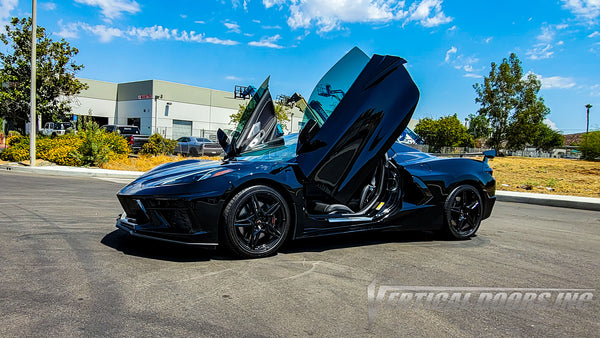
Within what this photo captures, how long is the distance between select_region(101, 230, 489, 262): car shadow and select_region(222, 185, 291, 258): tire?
→ 0.19m

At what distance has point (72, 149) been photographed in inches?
682

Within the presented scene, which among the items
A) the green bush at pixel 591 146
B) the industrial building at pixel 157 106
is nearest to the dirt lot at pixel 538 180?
the green bush at pixel 591 146

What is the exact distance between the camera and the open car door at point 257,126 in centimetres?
475

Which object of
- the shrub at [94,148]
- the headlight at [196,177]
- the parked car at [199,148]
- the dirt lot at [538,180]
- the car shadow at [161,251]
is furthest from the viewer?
the parked car at [199,148]

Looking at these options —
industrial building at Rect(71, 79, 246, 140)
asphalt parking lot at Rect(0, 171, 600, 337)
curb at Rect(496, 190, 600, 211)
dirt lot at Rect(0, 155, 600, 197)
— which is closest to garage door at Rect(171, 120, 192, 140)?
industrial building at Rect(71, 79, 246, 140)

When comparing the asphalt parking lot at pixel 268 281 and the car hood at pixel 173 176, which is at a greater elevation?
the car hood at pixel 173 176

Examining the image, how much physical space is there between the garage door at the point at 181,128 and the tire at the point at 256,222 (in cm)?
4517

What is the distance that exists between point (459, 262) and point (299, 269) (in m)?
1.68

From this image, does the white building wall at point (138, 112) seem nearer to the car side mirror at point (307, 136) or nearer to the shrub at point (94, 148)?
the shrub at point (94, 148)

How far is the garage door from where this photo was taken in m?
47.4

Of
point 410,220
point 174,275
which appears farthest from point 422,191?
point 174,275

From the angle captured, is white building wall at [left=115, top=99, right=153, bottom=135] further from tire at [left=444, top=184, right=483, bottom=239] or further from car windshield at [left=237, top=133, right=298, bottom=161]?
tire at [left=444, top=184, right=483, bottom=239]

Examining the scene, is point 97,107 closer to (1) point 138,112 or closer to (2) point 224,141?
(1) point 138,112

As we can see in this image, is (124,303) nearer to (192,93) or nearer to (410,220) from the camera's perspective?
(410,220)
